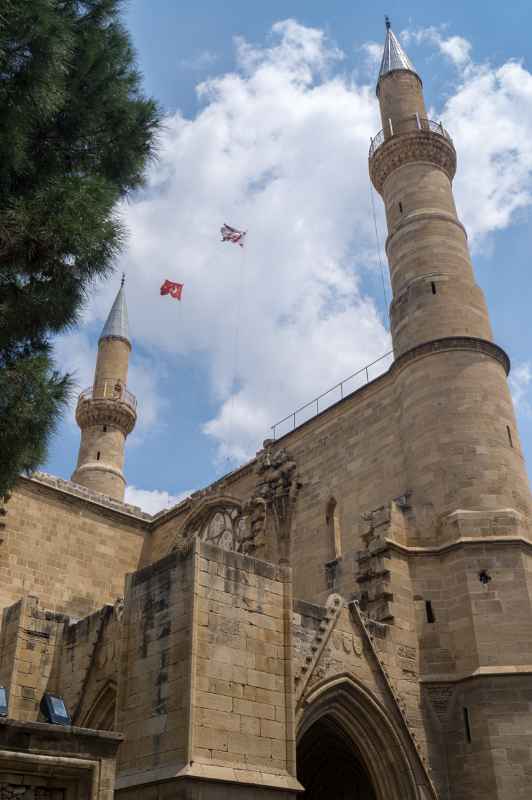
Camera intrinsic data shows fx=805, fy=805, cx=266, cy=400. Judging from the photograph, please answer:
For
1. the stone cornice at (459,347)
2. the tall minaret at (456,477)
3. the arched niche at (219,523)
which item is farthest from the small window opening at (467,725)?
the arched niche at (219,523)

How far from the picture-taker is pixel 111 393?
2831cm

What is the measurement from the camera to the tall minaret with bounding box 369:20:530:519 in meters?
14.1

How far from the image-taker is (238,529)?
19.5m

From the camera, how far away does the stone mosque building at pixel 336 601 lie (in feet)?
31.5

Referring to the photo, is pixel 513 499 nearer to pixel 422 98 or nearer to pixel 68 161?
pixel 68 161

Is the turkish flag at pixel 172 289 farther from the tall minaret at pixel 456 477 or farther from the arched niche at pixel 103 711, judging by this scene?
the arched niche at pixel 103 711

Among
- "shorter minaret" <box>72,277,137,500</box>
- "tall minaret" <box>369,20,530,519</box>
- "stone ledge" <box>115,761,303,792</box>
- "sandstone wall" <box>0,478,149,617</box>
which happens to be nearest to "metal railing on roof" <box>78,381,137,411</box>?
"shorter minaret" <box>72,277,137,500</box>

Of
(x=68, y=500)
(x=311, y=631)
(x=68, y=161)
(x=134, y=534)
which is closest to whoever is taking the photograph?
(x=68, y=161)

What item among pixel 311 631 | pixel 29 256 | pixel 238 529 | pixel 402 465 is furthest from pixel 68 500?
pixel 29 256

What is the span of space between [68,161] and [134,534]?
14.6 metres

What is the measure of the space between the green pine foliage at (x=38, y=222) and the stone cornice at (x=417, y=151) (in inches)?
433

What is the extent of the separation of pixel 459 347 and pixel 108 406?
15542 mm

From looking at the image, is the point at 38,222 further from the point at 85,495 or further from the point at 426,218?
the point at 85,495

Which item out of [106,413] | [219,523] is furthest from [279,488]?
[106,413]
